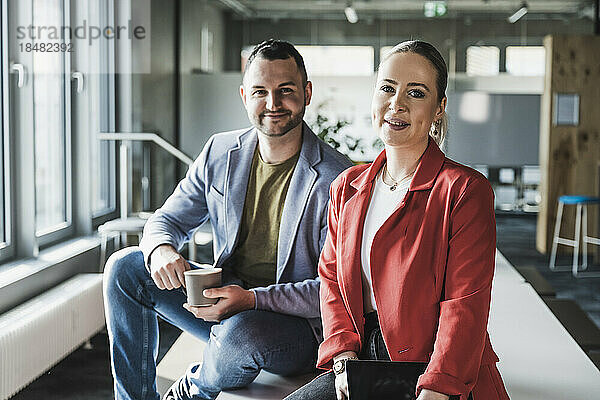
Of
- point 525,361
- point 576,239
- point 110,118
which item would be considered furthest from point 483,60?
point 525,361

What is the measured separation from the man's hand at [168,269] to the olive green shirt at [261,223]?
0.18 metres

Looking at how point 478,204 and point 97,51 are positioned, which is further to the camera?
point 97,51

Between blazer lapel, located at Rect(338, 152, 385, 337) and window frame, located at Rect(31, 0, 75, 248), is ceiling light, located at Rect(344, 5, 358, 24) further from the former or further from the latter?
blazer lapel, located at Rect(338, 152, 385, 337)

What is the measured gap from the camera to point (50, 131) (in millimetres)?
3885

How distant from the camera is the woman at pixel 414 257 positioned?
137cm

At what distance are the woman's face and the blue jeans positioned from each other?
0.52m

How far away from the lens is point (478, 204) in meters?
1.37

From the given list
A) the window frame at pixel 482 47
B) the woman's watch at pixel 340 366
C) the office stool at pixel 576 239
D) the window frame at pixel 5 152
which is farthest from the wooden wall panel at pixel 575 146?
the woman's watch at pixel 340 366

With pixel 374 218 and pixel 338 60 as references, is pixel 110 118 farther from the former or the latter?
pixel 374 218

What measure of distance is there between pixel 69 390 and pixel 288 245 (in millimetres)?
1510

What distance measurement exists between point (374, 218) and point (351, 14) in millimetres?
4618

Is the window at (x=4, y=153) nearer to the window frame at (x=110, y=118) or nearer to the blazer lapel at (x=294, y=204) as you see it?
the window frame at (x=110, y=118)

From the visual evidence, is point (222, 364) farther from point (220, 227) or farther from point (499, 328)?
point (499, 328)

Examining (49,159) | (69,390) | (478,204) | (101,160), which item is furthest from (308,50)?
(478,204)
